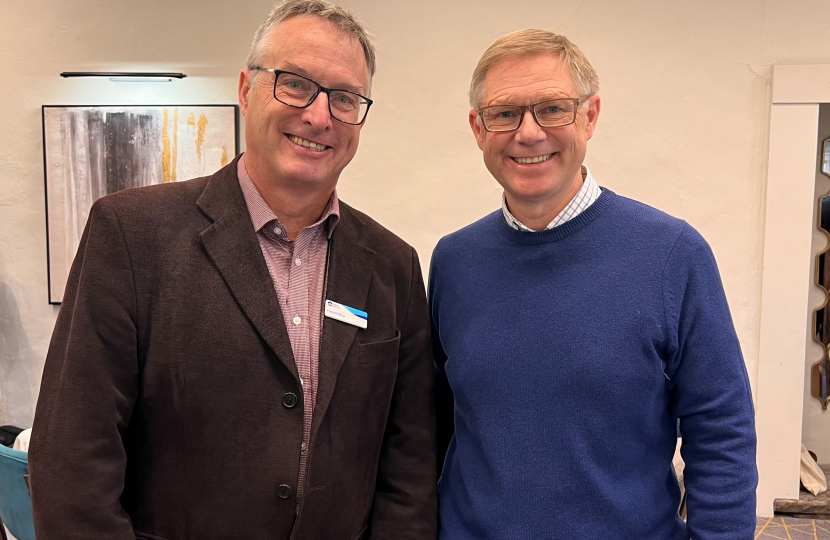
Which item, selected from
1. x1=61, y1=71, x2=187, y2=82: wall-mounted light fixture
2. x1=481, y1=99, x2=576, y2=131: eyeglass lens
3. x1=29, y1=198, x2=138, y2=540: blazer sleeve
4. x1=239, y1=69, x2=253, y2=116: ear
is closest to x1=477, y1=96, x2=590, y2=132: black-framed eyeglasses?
x1=481, y1=99, x2=576, y2=131: eyeglass lens

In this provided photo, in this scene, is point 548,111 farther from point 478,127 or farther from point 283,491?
point 283,491

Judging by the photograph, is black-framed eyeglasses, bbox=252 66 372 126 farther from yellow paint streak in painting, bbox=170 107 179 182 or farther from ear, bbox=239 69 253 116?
yellow paint streak in painting, bbox=170 107 179 182

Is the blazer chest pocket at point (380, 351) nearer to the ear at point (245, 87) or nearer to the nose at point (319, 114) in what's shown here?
the nose at point (319, 114)

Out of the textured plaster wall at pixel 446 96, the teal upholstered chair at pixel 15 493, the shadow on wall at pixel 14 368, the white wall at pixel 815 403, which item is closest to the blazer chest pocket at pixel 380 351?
the teal upholstered chair at pixel 15 493

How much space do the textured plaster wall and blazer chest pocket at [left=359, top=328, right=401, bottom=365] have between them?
2278 mm

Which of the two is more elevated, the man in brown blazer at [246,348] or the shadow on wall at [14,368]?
the man in brown blazer at [246,348]

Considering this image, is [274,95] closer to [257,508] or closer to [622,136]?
[257,508]

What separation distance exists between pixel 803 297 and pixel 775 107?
1.04 meters

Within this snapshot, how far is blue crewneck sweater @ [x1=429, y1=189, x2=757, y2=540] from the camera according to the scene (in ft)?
4.39

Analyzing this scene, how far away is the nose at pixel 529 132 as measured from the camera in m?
1.42

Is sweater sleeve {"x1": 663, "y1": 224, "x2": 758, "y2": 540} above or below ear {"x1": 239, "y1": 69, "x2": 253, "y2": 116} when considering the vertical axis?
below

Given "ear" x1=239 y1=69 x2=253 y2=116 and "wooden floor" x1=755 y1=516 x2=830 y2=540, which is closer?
"ear" x1=239 y1=69 x2=253 y2=116

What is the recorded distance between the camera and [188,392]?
4.23ft

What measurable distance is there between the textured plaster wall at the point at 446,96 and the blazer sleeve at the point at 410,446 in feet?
7.15
